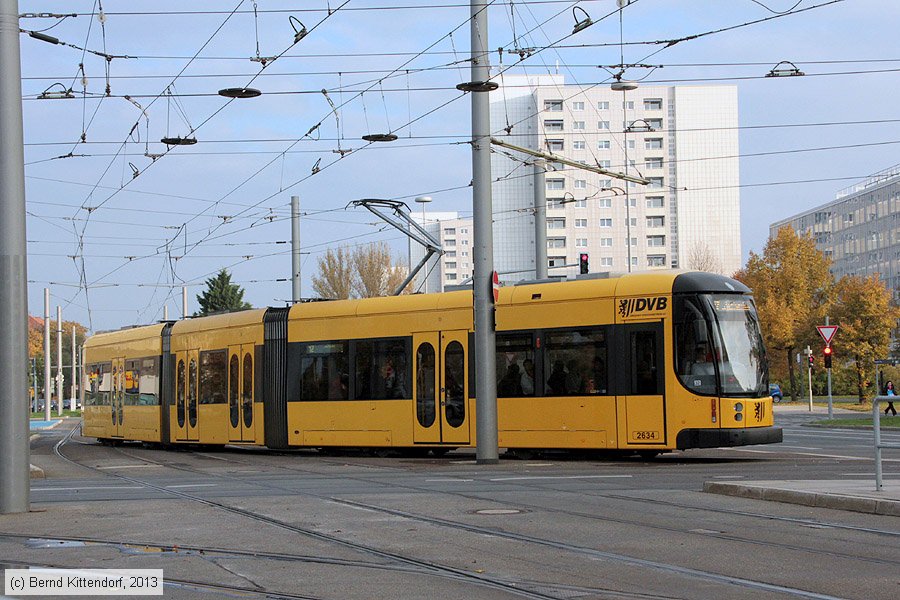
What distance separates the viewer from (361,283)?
250 ft

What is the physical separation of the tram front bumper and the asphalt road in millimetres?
402

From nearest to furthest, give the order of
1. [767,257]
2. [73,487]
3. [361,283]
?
[73,487] → [767,257] → [361,283]

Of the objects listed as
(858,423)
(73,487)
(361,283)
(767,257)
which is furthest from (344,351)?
(361,283)

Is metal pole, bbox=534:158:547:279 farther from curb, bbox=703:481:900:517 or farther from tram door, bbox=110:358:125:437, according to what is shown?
curb, bbox=703:481:900:517

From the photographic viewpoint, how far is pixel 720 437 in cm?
1866

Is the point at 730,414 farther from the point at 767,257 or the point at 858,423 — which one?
the point at 767,257

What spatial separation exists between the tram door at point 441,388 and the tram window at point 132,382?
1178cm

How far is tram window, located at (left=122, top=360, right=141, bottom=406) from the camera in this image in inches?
1254

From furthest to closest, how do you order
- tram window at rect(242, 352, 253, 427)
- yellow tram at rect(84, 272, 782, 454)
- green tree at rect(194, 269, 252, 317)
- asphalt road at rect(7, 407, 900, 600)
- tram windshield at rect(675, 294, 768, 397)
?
1. green tree at rect(194, 269, 252, 317)
2. tram window at rect(242, 352, 253, 427)
3. yellow tram at rect(84, 272, 782, 454)
4. tram windshield at rect(675, 294, 768, 397)
5. asphalt road at rect(7, 407, 900, 600)

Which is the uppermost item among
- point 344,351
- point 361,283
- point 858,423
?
point 361,283

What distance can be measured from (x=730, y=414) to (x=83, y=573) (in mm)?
12395

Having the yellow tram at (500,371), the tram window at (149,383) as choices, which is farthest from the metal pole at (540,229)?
the tram window at (149,383)

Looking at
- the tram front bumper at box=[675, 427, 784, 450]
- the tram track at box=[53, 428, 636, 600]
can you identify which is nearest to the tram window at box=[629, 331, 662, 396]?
the tram front bumper at box=[675, 427, 784, 450]

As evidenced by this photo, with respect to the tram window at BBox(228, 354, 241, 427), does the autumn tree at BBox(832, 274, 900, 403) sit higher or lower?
higher
